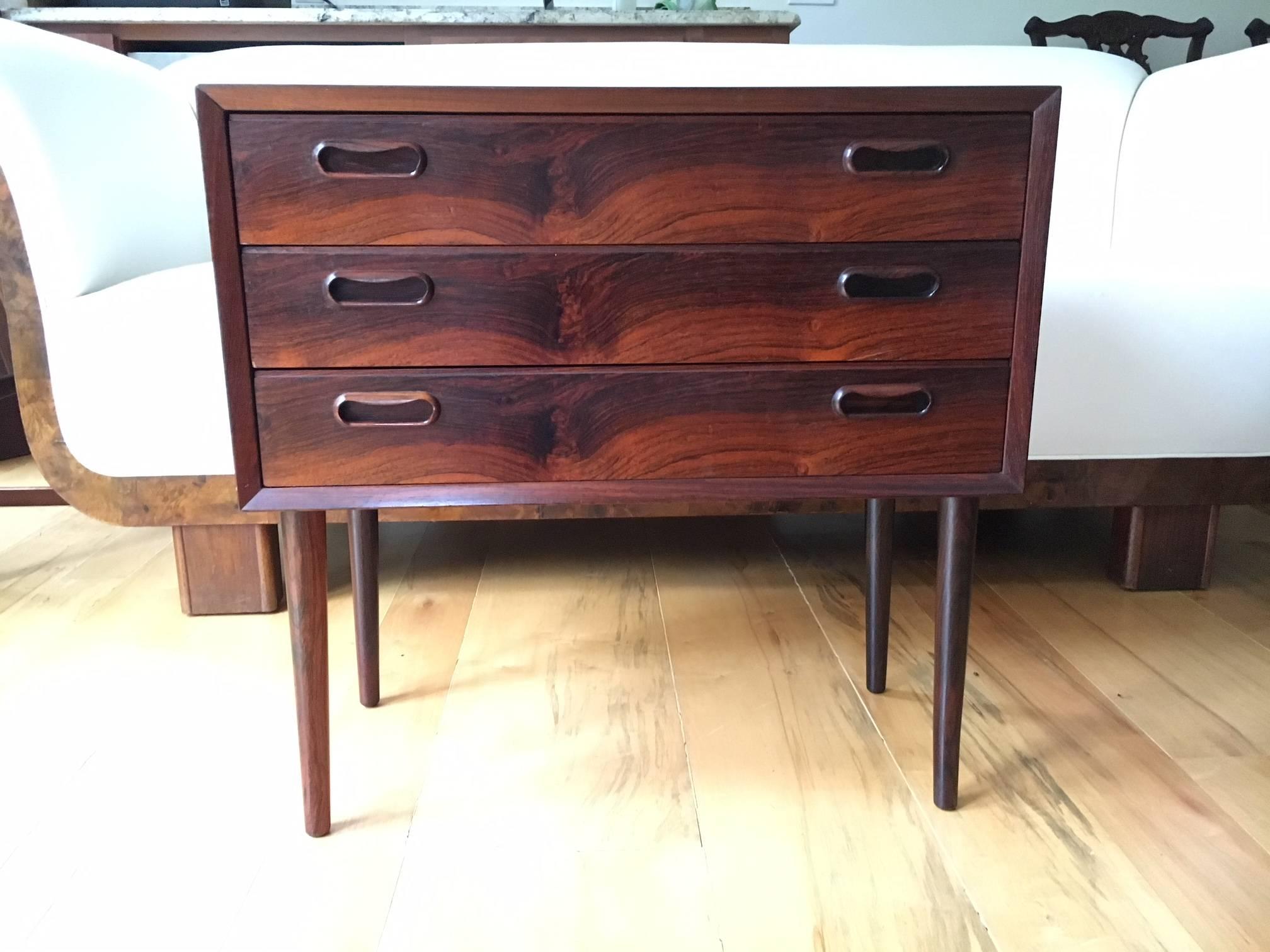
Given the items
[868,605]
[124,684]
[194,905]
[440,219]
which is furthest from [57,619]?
[868,605]

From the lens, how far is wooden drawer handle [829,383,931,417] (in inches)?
26.4

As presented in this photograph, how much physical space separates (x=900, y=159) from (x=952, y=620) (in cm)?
37

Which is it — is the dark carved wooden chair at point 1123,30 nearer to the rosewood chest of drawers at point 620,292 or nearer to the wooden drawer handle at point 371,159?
the rosewood chest of drawers at point 620,292

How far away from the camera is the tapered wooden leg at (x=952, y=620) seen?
0.73m

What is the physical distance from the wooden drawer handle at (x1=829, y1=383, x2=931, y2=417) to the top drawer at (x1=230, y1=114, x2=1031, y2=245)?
Answer: 110mm

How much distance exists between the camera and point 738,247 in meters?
0.65

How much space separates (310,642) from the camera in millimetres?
701

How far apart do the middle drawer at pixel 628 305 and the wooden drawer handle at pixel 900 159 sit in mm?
53

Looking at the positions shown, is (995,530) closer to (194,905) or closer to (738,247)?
(738,247)

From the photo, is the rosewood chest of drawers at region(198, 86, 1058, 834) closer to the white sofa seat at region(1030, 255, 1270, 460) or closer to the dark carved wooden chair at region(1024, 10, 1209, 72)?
the white sofa seat at region(1030, 255, 1270, 460)

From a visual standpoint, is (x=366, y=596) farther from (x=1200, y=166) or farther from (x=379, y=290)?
(x=1200, y=166)

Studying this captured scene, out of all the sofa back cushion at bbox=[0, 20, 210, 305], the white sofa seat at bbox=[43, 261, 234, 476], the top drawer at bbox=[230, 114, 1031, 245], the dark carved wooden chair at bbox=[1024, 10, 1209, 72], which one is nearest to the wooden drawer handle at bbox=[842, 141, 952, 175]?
the top drawer at bbox=[230, 114, 1031, 245]

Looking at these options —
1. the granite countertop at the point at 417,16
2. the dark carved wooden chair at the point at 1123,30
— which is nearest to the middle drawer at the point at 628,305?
the granite countertop at the point at 417,16

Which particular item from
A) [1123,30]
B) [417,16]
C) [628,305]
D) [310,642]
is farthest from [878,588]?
[1123,30]
